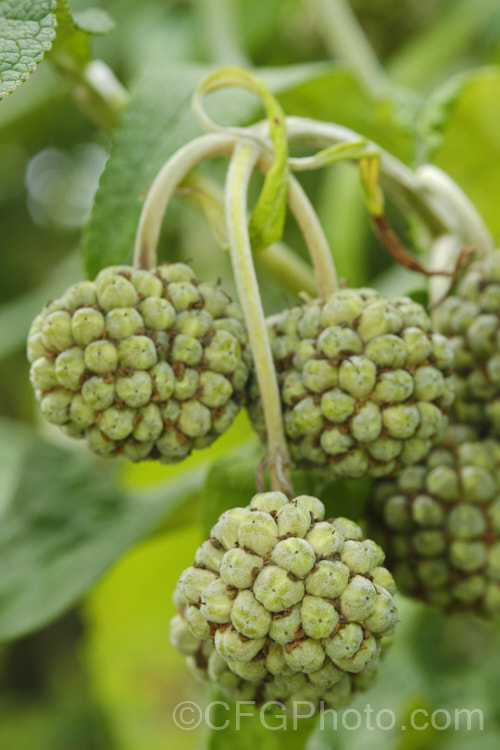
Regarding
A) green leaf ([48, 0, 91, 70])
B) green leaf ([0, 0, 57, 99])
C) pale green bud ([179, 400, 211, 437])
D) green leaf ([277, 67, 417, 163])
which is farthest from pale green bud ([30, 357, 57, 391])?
green leaf ([277, 67, 417, 163])

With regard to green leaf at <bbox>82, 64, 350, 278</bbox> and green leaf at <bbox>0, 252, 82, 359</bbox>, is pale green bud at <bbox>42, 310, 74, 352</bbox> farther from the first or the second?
green leaf at <bbox>0, 252, 82, 359</bbox>

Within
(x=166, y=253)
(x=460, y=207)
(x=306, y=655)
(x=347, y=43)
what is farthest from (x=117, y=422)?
(x=166, y=253)

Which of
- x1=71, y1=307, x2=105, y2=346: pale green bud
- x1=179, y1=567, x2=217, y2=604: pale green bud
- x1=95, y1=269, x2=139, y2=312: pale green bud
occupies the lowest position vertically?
x1=179, y1=567, x2=217, y2=604: pale green bud

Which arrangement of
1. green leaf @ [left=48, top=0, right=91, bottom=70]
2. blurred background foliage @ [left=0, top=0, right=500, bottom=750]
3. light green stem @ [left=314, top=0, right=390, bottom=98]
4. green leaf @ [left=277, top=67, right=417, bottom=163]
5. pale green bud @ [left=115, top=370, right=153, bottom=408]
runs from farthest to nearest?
1. light green stem @ [left=314, top=0, right=390, bottom=98]
2. green leaf @ [left=277, top=67, right=417, bottom=163]
3. blurred background foliage @ [left=0, top=0, right=500, bottom=750]
4. green leaf @ [left=48, top=0, right=91, bottom=70]
5. pale green bud @ [left=115, top=370, right=153, bottom=408]

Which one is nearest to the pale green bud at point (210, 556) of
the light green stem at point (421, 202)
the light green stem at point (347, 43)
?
the light green stem at point (421, 202)

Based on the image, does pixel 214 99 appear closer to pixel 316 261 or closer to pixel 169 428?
pixel 316 261

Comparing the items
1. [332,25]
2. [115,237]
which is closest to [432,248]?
[115,237]
